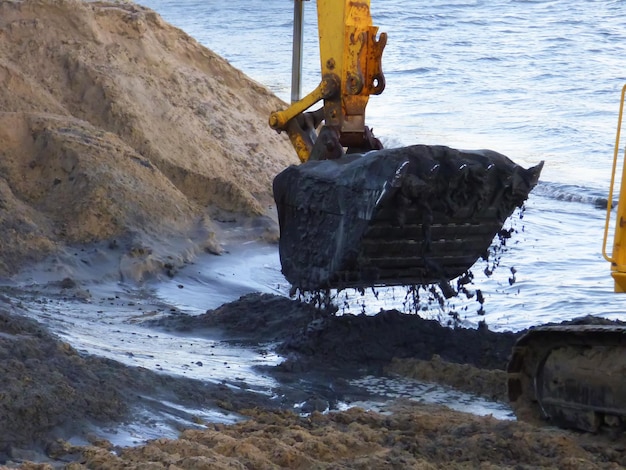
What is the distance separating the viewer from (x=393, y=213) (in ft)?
21.1

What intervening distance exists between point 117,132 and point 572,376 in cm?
713

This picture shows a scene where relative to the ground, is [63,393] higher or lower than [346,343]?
higher

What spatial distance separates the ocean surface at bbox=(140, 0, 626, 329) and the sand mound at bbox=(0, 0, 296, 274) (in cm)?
273

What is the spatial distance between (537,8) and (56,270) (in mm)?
26983

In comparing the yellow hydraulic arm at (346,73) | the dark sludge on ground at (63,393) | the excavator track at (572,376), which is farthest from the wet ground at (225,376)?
the yellow hydraulic arm at (346,73)

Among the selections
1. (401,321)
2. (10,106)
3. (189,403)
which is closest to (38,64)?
(10,106)

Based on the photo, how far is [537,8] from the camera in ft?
109

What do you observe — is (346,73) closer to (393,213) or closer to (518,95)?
(393,213)

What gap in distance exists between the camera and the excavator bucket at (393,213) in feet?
21.0

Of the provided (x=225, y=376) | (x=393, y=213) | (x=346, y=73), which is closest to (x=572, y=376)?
(x=393, y=213)

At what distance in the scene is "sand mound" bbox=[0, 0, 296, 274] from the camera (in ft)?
31.8

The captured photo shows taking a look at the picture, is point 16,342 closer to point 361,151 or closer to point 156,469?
point 156,469

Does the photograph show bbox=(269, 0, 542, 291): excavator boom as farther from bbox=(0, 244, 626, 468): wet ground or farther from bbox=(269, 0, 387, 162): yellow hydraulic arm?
bbox=(0, 244, 626, 468): wet ground

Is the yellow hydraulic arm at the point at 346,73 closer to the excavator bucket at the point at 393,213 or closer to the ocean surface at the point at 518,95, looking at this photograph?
the excavator bucket at the point at 393,213
